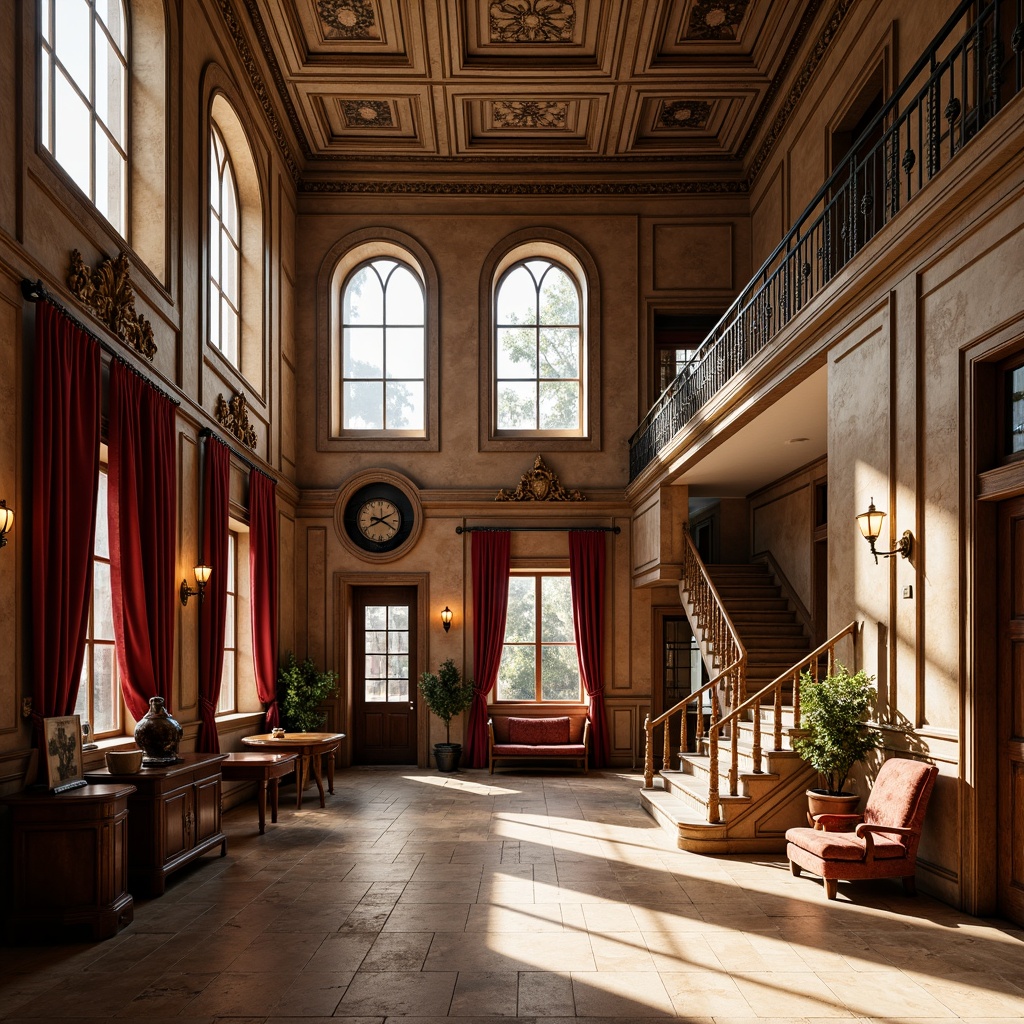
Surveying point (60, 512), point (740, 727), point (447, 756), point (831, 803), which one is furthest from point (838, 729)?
point (447, 756)

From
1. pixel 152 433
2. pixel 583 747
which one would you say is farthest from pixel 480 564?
pixel 152 433

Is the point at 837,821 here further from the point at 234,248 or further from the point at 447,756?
the point at 234,248

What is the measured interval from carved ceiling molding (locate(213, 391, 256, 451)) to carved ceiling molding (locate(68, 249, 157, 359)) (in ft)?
7.03

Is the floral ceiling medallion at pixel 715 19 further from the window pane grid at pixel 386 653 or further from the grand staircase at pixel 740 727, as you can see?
the window pane grid at pixel 386 653

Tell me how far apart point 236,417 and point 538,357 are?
5.43m

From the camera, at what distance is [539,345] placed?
49.4 ft

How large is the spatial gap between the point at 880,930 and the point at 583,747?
25.2ft

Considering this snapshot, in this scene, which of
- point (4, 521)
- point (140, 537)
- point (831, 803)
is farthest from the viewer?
point (140, 537)

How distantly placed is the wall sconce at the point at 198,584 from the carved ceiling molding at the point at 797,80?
8.61 meters

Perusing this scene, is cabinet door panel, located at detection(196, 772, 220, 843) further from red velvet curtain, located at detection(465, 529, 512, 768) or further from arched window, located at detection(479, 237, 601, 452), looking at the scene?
arched window, located at detection(479, 237, 601, 452)

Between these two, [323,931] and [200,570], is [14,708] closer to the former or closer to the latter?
[323,931]

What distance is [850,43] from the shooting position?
1038cm

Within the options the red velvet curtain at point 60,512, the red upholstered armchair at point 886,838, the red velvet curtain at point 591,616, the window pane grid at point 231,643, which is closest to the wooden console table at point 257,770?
the window pane grid at point 231,643

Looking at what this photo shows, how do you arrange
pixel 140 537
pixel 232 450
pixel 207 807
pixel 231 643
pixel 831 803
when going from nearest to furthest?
pixel 831 803 → pixel 207 807 → pixel 140 537 → pixel 232 450 → pixel 231 643
